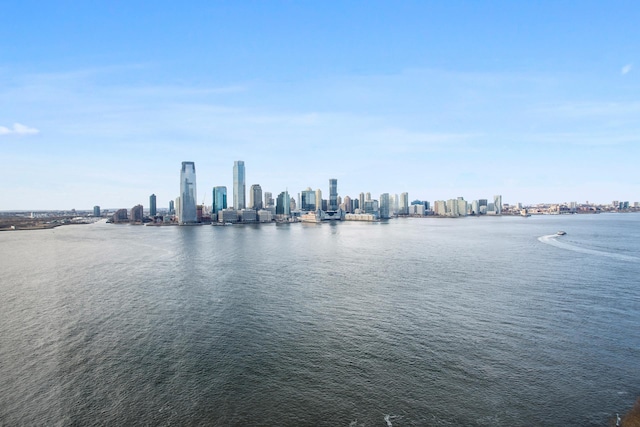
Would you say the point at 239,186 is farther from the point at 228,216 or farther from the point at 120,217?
the point at 120,217

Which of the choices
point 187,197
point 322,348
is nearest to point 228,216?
point 187,197

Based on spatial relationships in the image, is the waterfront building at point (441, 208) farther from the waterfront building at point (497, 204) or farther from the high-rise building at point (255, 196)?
the high-rise building at point (255, 196)

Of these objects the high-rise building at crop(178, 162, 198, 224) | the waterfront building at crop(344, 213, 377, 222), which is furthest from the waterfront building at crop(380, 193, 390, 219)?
the high-rise building at crop(178, 162, 198, 224)

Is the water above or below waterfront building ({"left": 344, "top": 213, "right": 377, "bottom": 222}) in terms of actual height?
below

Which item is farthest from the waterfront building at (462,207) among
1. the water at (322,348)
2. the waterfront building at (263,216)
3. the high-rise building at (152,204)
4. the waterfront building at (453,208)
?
the water at (322,348)

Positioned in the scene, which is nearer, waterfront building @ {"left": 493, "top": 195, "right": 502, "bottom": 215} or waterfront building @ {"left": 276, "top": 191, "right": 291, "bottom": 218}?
waterfront building @ {"left": 276, "top": 191, "right": 291, "bottom": 218}

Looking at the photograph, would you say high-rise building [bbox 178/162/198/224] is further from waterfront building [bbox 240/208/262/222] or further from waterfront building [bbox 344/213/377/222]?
waterfront building [bbox 344/213/377/222]
